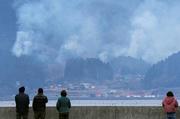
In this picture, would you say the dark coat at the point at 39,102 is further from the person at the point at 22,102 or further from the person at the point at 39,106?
the person at the point at 22,102

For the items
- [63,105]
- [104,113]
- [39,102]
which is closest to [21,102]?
[39,102]

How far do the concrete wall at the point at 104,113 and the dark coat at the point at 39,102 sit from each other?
6.18 ft

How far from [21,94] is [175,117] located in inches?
251

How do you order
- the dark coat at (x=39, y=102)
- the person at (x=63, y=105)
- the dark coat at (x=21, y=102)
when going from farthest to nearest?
the dark coat at (x=21, y=102)
the dark coat at (x=39, y=102)
the person at (x=63, y=105)

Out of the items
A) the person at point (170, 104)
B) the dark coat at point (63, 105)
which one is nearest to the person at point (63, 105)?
the dark coat at point (63, 105)

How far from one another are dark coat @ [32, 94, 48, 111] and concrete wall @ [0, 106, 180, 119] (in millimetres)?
1884

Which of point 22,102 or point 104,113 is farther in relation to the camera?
point 104,113

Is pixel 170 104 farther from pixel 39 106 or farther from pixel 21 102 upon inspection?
pixel 21 102

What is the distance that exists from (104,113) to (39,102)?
3.38m

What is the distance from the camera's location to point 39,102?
74.1 feet

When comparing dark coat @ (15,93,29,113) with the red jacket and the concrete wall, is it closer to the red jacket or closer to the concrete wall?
the concrete wall

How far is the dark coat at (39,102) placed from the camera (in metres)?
22.5

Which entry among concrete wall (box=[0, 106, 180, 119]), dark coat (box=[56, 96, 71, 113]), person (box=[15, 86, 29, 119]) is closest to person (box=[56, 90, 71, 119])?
dark coat (box=[56, 96, 71, 113])

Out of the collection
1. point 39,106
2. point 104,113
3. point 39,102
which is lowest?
point 104,113
